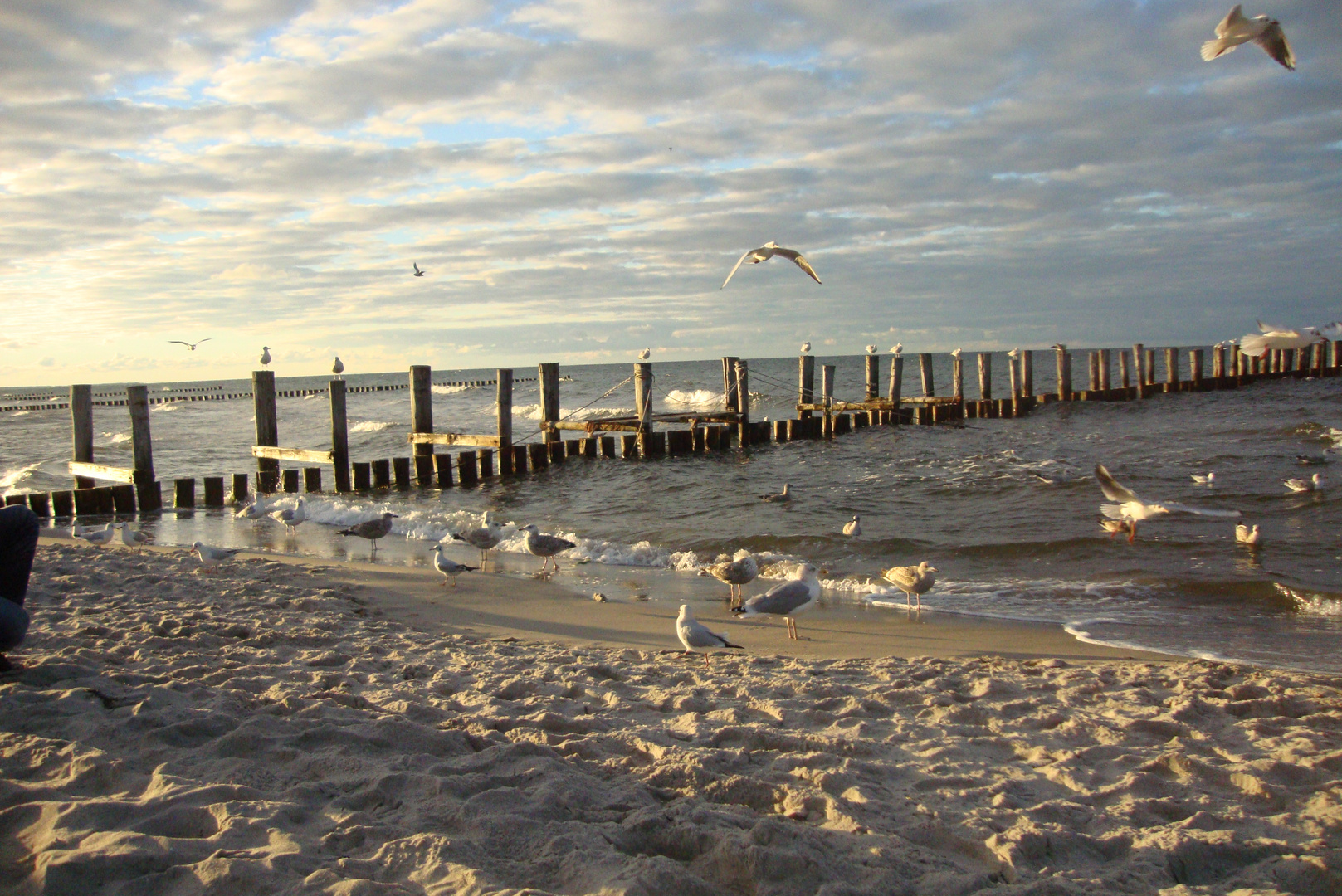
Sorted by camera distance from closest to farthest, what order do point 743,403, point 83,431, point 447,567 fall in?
point 447,567 → point 83,431 → point 743,403

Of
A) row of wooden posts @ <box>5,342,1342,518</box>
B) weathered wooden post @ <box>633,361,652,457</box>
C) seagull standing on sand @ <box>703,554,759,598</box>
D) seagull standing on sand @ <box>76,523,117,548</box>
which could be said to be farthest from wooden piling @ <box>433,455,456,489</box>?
seagull standing on sand @ <box>703,554,759,598</box>

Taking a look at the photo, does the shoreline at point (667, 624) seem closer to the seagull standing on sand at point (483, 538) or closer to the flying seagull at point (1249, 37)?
the seagull standing on sand at point (483, 538)

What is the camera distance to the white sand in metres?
2.49

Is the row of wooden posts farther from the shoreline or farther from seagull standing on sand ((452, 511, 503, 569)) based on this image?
the shoreline

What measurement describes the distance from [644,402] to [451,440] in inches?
168

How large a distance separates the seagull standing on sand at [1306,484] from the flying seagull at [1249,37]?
6228 millimetres

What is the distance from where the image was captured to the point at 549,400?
18.1 meters

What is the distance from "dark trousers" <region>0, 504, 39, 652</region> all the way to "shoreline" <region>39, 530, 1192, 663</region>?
2.78 meters

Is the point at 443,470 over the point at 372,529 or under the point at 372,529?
over

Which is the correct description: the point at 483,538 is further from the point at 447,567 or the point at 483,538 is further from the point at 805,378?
the point at 805,378

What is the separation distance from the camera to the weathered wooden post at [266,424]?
14.2 metres

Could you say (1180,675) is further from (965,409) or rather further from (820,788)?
(965,409)

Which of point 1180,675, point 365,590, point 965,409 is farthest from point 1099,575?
point 965,409

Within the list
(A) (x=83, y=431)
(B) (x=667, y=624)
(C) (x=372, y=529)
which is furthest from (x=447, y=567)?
(A) (x=83, y=431)
